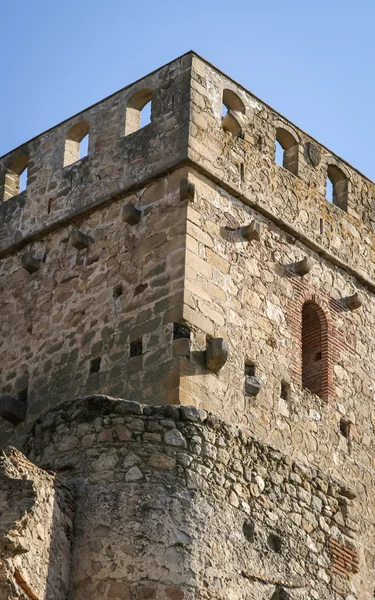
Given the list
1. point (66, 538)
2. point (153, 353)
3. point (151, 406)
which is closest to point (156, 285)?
point (153, 353)

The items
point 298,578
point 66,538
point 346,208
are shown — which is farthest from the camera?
point 346,208

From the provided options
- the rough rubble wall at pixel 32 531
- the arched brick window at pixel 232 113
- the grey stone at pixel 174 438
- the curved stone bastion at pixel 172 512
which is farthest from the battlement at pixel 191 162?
the rough rubble wall at pixel 32 531

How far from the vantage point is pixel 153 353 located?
17.0 meters

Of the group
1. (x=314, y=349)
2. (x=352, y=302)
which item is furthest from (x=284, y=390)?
(x=352, y=302)

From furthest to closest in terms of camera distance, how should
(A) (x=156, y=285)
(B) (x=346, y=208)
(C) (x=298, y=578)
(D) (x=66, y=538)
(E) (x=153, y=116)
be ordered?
(B) (x=346, y=208) < (E) (x=153, y=116) < (A) (x=156, y=285) < (C) (x=298, y=578) < (D) (x=66, y=538)

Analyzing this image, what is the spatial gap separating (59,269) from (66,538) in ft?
14.6

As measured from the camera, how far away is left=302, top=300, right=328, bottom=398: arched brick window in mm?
18703

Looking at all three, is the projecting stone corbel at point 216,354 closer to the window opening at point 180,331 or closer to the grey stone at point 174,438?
the window opening at point 180,331

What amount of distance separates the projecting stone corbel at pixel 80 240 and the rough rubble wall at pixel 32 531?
13.1ft

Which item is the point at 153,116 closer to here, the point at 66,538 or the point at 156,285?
the point at 156,285

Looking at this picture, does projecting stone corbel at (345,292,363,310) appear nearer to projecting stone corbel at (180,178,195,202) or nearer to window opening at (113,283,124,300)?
projecting stone corbel at (180,178,195,202)

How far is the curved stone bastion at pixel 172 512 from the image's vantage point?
14977mm

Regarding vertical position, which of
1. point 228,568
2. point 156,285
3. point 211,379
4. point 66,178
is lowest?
point 228,568

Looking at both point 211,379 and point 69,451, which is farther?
point 211,379
